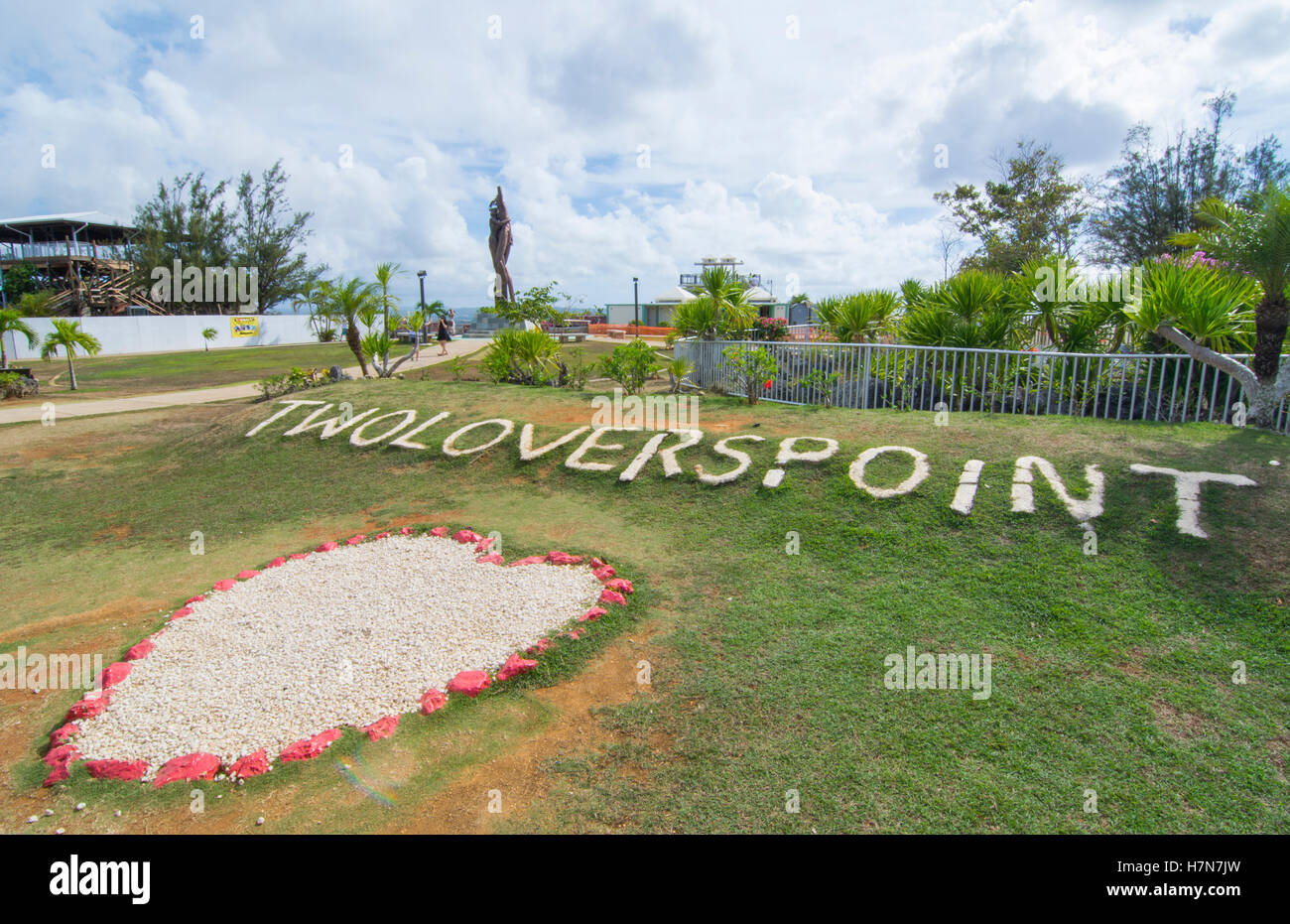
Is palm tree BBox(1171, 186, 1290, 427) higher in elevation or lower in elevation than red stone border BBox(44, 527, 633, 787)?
higher

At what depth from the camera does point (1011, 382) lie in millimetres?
10328

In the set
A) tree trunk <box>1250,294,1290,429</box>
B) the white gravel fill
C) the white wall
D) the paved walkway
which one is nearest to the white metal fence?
tree trunk <box>1250,294,1290,429</box>

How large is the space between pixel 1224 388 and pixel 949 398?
10.8ft

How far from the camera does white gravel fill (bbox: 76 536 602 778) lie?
13.8 feet

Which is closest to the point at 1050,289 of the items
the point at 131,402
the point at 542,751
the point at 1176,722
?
the point at 1176,722

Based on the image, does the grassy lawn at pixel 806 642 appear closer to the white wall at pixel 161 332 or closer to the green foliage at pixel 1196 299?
the green foliage at pixel 1196 299

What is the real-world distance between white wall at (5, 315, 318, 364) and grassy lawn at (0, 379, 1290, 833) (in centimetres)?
2883

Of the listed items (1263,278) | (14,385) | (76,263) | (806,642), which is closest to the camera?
(806,642)

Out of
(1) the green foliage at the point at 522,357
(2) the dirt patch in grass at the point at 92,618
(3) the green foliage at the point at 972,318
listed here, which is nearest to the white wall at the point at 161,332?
(1) the green foliage at the point at 522,357

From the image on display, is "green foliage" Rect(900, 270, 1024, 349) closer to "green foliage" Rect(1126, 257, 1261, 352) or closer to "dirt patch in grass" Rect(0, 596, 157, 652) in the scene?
"green foliage" Rect(1126, 257, 1261, 352)

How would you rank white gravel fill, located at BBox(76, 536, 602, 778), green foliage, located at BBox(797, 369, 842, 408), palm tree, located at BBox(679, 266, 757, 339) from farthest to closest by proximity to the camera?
palm tree, located at BBox(679, 266, 757, 339) < green foliage, located at BBox(797, 369, 842, 408) < white gravel fill, located at BBox(76, 536, 602, 778)

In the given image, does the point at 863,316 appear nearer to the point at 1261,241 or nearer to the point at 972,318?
the point at 972,318

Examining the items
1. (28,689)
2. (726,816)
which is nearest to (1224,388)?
(726,816)

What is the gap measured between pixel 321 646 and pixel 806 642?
3.57 metres
